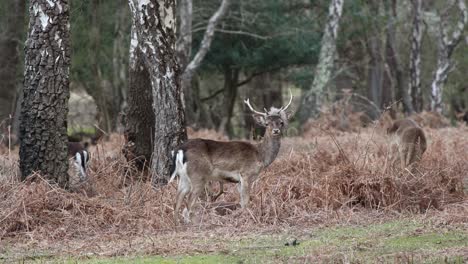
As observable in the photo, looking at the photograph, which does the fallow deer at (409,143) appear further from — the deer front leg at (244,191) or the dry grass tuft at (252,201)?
the deer front leg at (244,191)

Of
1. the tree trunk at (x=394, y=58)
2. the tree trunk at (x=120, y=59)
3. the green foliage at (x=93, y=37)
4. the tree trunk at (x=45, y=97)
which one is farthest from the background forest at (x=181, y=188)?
the tree trunk at (x=120, y=59)

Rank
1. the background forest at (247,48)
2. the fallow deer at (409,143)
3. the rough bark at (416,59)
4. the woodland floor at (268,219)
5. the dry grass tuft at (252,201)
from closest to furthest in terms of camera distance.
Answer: the woodland floor at (268,219) < the dry grass tuft at (252,201) < the fallow deer at (409,143) < the background forest at (247,48) < the rough bark at (416,59)

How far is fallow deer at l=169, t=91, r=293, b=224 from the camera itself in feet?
40.5

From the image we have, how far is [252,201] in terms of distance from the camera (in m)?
12.7

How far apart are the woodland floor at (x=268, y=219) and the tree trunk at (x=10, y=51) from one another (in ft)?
38.1

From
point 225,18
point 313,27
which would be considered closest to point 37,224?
point 225,18

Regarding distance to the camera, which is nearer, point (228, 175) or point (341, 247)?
point (341, 247)

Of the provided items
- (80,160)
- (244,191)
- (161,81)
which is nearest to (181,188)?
(244,191)

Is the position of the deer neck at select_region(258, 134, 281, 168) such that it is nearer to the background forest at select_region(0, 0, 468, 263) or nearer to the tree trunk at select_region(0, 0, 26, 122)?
the background forest at select_region(0, 0, 468, 263)

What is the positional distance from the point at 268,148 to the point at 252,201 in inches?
38.3

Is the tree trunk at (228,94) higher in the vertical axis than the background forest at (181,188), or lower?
lower

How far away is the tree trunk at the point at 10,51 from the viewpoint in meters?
25.7

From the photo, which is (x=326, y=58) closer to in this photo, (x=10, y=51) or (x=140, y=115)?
(x=10, y=51)

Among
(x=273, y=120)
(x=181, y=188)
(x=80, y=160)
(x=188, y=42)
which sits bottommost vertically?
(x=80, y=160)
